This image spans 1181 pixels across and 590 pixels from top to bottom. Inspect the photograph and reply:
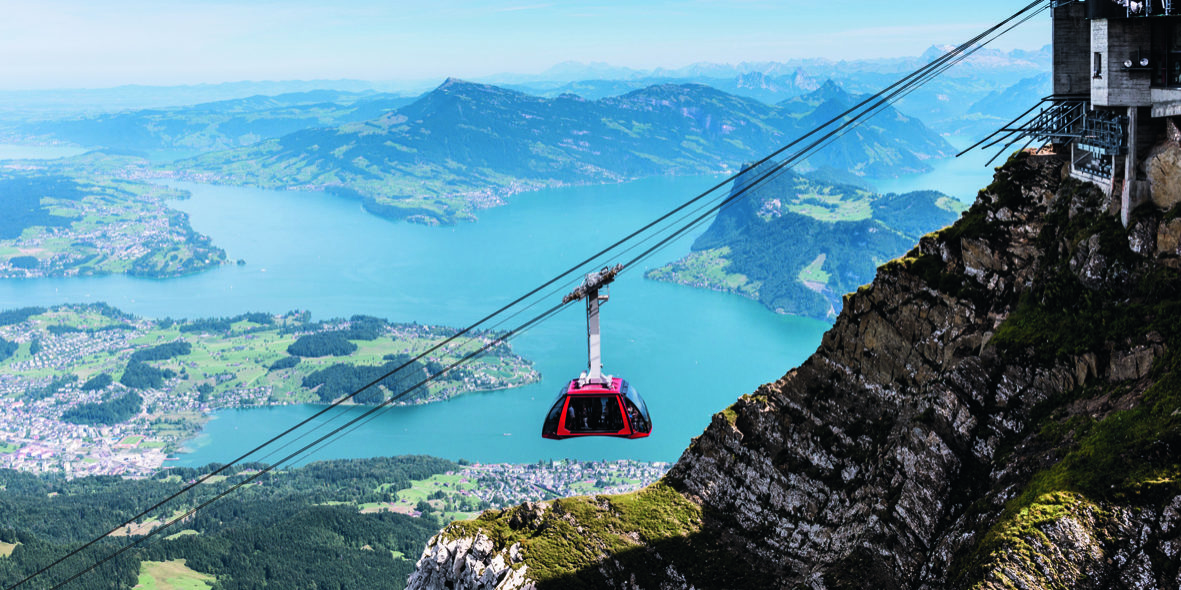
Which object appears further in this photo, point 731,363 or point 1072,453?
point 731,363

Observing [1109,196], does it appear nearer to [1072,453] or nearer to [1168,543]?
[1072,453]

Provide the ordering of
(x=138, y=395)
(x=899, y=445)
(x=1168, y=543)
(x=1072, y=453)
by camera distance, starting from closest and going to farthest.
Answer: (x=1168, y=543)
(x=1072, y=453)
(x=899, y=445)
(x=138, y=395)

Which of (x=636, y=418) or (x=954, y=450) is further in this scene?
(x=636, y=418)

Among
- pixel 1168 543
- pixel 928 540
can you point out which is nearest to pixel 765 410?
pixel 928 540

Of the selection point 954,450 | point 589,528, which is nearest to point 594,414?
point 589,528

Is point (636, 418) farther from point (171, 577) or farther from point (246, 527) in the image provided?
point (246, 527)
